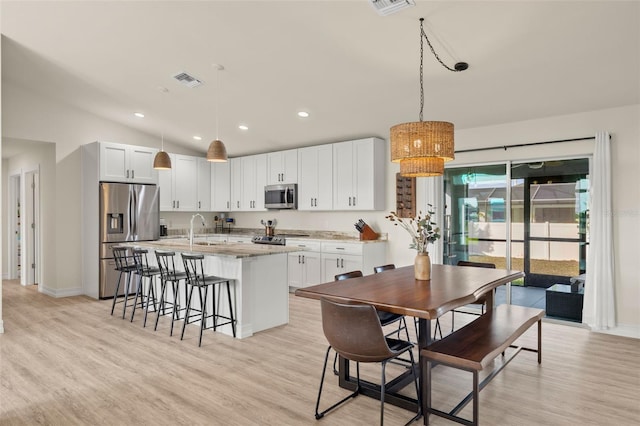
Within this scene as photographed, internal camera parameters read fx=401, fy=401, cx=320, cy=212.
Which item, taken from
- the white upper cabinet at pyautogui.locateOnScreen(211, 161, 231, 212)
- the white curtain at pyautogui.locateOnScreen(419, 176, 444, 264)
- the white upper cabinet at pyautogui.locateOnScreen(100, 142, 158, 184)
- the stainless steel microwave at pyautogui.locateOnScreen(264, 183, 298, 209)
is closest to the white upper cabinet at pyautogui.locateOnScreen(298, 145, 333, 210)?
the stainless steel microwave at pyautogui.locateOnScreen(264, 183, 298, 209)

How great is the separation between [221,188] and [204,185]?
13.1 inches

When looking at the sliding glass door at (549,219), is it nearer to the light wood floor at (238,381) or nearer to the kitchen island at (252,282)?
the light wood floor at (238,381)

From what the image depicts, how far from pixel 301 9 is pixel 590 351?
13.4 feet

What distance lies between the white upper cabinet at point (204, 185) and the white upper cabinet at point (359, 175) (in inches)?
117

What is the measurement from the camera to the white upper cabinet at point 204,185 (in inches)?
309

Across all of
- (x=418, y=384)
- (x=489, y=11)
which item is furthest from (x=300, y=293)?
(x=489, y=11)

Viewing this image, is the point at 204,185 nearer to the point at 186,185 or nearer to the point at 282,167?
the point at 186,185

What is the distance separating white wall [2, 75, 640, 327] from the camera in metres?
4.29

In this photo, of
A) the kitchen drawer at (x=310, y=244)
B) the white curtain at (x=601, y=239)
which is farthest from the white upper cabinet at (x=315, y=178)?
the white curtain at (x=601, y=239)

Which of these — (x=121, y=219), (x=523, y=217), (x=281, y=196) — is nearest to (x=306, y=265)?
(x=281, y=196)

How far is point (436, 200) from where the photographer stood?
5.66 m

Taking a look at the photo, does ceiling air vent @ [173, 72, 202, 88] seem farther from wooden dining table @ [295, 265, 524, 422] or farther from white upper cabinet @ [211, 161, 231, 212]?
wooden dining table @ [295, 265, 524, 422]

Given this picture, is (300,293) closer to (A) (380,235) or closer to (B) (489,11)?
(B) (489,11)

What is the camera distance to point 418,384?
110 inches
